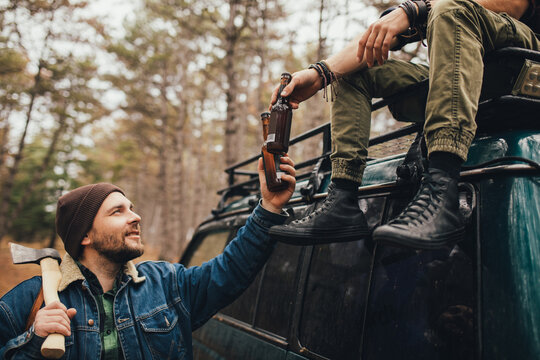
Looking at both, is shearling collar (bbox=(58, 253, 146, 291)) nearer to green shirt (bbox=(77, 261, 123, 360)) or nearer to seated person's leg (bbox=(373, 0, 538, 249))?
green shirt (bbox=(77, 261, 123, 360))

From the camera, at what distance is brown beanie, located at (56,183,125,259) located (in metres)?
2.05

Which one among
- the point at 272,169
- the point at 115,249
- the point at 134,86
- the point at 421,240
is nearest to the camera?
the point at 421,240

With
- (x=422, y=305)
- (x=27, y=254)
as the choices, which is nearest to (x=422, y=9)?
(x=422, y=305)

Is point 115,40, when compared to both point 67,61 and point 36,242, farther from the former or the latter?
point 36,242

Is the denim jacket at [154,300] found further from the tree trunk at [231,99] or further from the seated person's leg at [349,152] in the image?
the tree trunk at [231,99]

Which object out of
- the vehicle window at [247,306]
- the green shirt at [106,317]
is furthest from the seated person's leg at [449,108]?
the vehicle window at [247,306]

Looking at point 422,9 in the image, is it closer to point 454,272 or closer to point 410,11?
point 410,11

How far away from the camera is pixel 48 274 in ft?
5.92

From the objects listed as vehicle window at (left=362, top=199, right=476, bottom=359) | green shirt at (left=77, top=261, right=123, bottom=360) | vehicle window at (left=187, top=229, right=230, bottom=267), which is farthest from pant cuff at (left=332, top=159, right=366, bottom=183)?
vehicle window at (left=187, top=229, right=230, bottom=267)

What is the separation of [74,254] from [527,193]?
82.0 inches

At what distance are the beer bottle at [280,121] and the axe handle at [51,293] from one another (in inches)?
45.6

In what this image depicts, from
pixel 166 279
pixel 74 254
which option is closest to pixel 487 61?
pixel 166 279

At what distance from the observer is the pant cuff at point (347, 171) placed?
1701mm

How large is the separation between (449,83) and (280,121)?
27.7 inches
